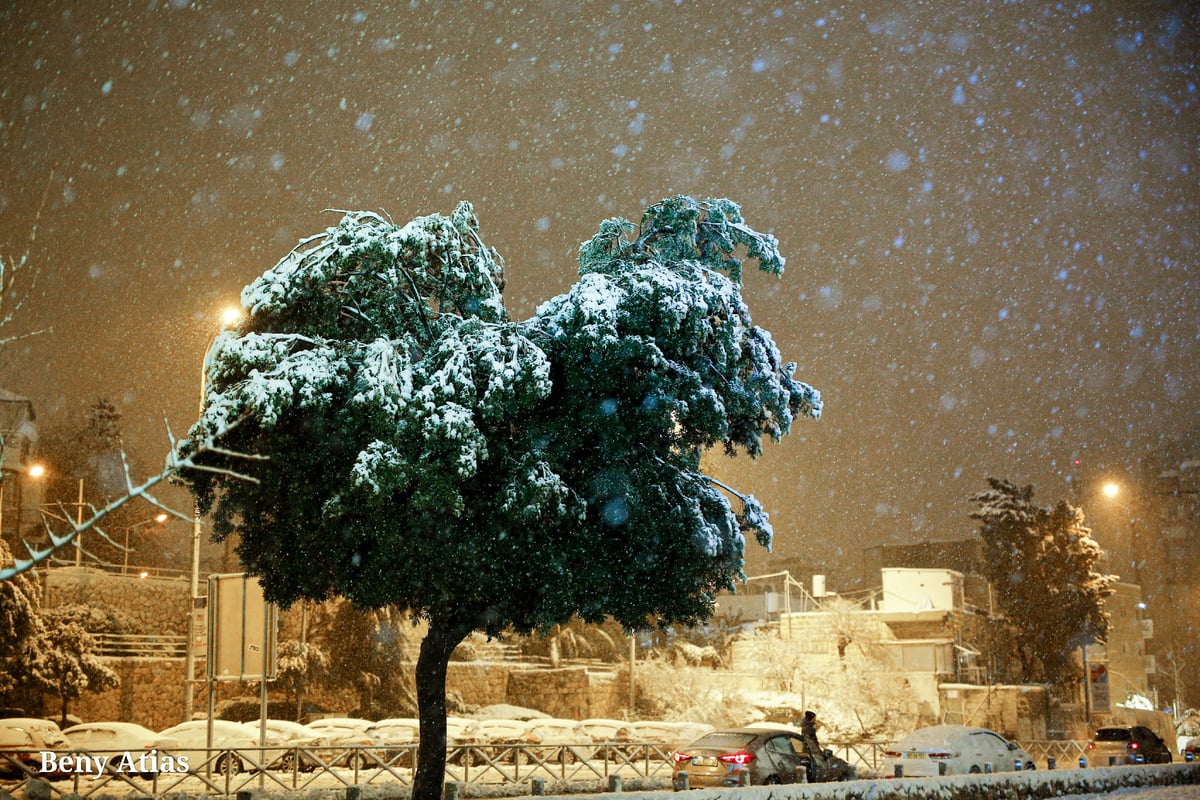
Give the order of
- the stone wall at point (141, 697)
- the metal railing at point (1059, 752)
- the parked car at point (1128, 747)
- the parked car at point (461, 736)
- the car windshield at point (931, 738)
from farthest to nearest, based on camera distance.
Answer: the metal railing at point (1059, 752) < the stone wall at point (141, 697) < the parked car at point (1128, 747) < the parked car at point (461, 736) < the car windshield at point (931, 738)

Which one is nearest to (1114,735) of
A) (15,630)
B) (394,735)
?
(394,735)

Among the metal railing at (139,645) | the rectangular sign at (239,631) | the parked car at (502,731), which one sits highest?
the rectangular sign at (239,631)

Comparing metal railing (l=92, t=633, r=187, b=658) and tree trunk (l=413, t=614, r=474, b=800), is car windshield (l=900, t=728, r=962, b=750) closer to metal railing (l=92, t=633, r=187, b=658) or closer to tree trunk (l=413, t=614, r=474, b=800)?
tree trunk (l=413, t=614, r=474, b=800)

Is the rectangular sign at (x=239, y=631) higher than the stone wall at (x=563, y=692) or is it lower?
higher

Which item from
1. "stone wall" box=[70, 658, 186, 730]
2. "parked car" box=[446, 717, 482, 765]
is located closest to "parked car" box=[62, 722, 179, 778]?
"parked car" box=[446, 717, 482, 765]

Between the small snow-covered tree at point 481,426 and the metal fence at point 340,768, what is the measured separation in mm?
4374

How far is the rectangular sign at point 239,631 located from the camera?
17.7 m

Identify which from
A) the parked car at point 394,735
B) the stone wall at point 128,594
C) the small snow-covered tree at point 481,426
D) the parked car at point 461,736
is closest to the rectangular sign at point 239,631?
the small snow-covered tree at point 481,426

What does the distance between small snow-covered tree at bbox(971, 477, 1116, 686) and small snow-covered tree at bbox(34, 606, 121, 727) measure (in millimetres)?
36786

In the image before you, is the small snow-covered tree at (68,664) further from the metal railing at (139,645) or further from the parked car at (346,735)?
the parked car at (346,735)

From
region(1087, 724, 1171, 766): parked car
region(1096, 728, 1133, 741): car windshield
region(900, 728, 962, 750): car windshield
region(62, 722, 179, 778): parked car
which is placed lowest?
region(1087, 724, 1171, 766): parked car

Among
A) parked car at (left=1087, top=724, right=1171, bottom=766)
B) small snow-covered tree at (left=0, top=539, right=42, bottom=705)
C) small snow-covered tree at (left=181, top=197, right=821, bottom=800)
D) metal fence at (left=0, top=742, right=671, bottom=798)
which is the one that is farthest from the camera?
parked car at (left=1087, top=724, right=1171, bottom=766)

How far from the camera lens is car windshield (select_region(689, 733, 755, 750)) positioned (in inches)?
723

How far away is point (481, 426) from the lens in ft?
46.2
